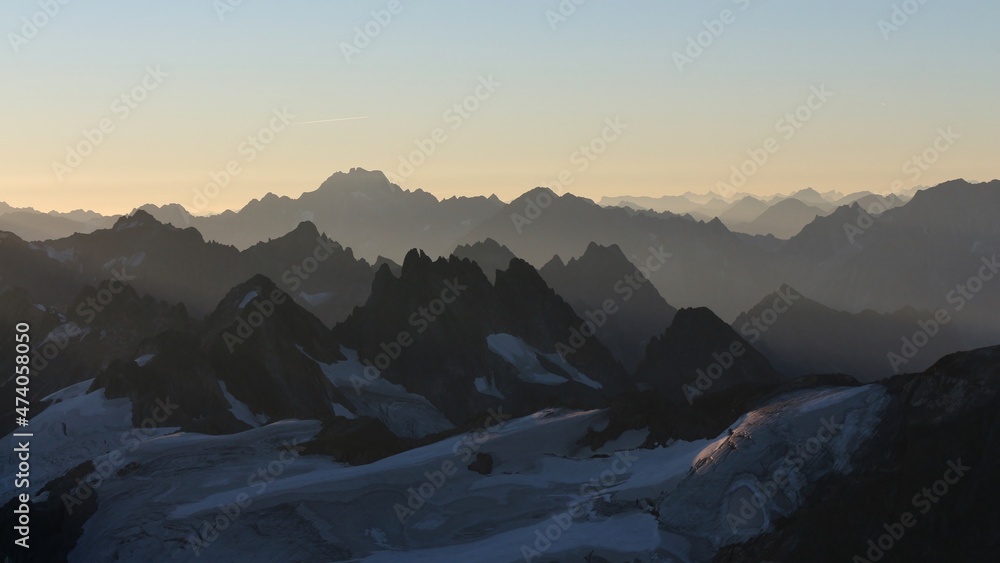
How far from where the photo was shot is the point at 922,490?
70.6 meters

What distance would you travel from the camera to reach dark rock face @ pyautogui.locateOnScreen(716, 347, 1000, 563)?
68.9 meters

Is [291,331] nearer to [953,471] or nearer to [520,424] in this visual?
[520,424]

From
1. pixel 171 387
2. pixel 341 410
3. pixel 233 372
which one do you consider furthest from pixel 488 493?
pixel 341 410

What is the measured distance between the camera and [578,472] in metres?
94.2

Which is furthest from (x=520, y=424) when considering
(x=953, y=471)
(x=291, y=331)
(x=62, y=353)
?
(x=62, y=353)

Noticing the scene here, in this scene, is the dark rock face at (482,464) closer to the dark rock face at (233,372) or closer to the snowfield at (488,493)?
the snowfield at (488,493)

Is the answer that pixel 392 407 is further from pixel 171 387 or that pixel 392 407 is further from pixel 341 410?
pixel 171 387

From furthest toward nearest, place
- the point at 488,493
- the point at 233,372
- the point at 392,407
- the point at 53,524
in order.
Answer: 1. the point at 392,407
2. the point at 233,372
3. the point at 53,524
4. the point at 488,493

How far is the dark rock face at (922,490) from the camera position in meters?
68.9

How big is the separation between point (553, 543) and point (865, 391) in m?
22.8

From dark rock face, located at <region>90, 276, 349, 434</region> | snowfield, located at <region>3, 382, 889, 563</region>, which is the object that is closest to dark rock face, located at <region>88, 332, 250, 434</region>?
dark rock face, located at <region>90, 276, 349, 434</region>

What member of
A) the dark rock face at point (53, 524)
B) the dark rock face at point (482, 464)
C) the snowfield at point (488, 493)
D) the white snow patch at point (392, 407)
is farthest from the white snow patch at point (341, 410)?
the dark rock face at point (482, 464)

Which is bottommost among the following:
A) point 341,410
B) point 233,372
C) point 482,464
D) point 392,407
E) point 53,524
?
point 482,464

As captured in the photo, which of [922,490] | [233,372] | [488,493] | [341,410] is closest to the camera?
[922,490]
